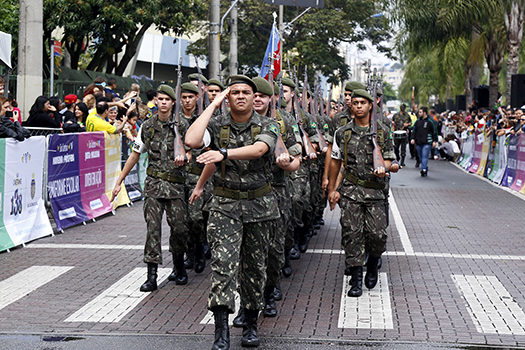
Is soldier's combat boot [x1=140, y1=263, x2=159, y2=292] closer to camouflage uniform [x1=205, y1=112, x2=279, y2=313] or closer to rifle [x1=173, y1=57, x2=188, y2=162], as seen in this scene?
rifle [x1=173, y1=57, x2=188, y2=162]

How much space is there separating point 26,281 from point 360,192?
349 centimetres

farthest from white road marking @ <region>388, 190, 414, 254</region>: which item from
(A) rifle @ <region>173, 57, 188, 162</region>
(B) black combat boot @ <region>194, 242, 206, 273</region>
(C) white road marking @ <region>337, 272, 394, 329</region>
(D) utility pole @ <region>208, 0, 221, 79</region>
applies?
(D) utility pole @ <region>208, 0, 221, 79</region>

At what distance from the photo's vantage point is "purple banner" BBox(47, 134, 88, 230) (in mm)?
12031

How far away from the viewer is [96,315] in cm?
709

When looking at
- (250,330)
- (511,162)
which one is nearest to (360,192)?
(250,330)

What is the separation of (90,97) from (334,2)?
2963cm

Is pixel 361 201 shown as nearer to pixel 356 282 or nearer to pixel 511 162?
pixel 356 282

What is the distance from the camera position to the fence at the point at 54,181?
1059 centimetres

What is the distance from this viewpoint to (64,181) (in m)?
12.5

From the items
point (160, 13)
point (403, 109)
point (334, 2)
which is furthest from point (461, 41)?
point (160, 13)

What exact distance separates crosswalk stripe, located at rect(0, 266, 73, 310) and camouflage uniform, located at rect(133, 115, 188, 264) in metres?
1.19

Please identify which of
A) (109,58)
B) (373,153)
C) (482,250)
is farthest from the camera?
(109,58)

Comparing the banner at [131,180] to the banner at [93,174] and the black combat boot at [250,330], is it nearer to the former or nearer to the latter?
the banner at [93,174]

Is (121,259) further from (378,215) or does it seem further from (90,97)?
(90,97)
